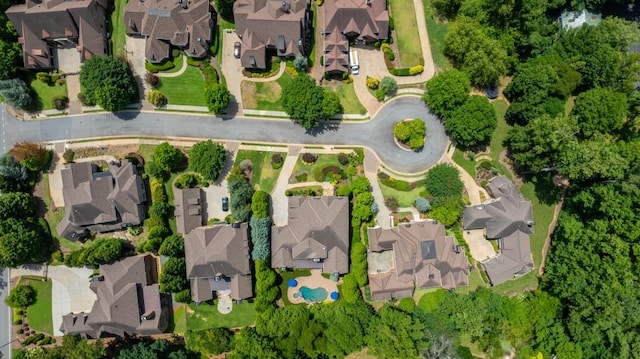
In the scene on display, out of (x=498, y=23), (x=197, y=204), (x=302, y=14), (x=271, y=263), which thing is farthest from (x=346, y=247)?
(x=498, y=23)

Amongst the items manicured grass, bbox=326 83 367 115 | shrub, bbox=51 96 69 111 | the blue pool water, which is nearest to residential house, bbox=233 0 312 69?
manicured grass, bbox=326 83 367 115

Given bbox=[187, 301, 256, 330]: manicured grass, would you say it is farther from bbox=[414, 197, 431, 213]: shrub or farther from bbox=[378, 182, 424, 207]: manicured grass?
bbox=[414, 197, 431, 213]: shrub

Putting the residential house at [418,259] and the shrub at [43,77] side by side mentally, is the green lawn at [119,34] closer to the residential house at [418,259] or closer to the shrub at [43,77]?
the shrub at [43,77]

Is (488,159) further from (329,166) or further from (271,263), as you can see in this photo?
(271,263)

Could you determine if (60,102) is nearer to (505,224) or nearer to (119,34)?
(119,34)

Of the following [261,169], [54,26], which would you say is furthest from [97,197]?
[54,26]

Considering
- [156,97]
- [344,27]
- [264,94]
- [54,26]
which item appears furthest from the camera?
[264,94]
